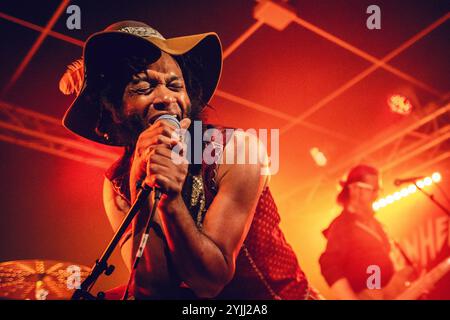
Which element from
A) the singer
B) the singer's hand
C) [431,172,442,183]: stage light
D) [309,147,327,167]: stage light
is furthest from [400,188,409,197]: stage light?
the singer's hand

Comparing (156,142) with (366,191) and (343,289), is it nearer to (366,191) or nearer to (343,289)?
(343,289)

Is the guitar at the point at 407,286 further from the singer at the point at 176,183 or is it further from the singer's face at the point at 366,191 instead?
the singer at the point at 176,183

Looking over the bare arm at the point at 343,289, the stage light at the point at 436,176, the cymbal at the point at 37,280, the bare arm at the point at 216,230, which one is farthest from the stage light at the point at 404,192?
the bare arm at the point at 216,230

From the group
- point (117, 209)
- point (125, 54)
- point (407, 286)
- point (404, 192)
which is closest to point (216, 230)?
point (117, 209)

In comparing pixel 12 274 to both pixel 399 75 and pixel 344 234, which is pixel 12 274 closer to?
pixel 344 234

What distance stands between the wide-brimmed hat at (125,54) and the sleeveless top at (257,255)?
0.46 metres

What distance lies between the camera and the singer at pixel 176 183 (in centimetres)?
127

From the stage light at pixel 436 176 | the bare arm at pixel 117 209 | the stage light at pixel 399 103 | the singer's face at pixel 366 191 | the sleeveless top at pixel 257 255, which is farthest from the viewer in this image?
the stage light at pixel 436 176

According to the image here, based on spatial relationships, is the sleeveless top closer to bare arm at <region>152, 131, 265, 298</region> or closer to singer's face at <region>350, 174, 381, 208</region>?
bare arm at <region>152, 131, 265, 298</region>

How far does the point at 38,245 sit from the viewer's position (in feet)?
17.4

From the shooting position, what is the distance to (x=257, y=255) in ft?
5.48

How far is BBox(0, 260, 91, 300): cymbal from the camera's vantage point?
2736 millimetres

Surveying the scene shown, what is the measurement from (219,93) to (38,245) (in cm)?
319

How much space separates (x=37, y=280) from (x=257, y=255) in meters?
1.91
